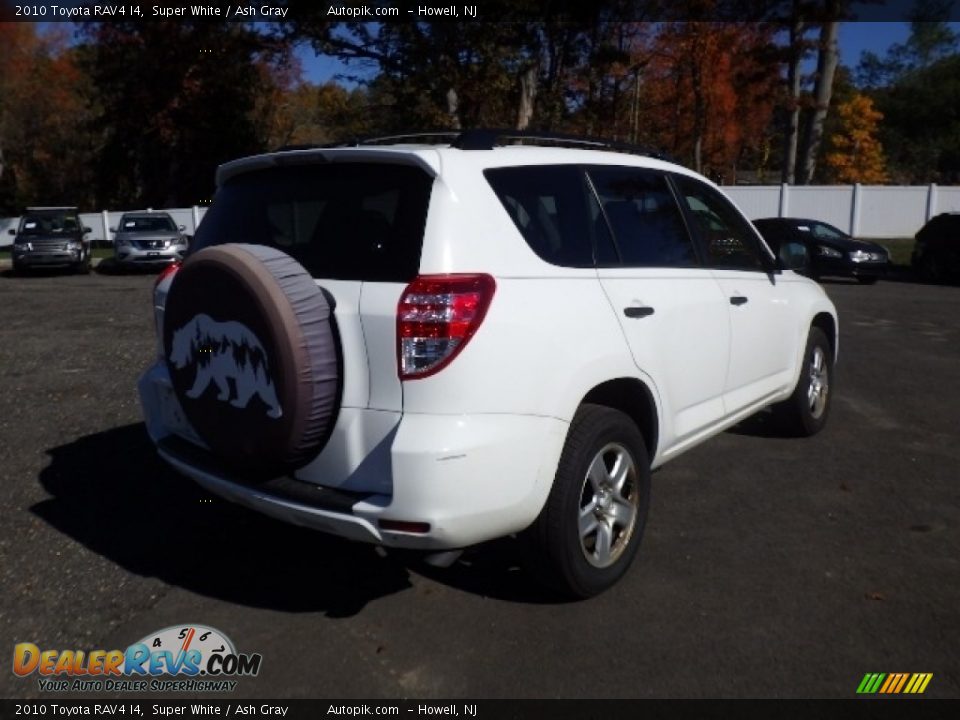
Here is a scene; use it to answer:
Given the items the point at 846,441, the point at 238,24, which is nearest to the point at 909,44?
the point at 238,24

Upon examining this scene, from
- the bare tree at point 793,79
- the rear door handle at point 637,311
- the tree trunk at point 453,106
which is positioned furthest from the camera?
the bare tree at point 793,79

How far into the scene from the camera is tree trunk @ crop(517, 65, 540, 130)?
83.5 feet

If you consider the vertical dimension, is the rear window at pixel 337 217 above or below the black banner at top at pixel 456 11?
below

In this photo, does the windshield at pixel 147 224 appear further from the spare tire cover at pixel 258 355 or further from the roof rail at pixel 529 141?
the spare tire cover at pixel 258 355

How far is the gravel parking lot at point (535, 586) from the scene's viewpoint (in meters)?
3.24

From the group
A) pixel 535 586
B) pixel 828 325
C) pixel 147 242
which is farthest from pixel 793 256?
pixel 147 242

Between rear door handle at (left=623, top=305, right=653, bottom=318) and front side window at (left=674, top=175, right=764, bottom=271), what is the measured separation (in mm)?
923

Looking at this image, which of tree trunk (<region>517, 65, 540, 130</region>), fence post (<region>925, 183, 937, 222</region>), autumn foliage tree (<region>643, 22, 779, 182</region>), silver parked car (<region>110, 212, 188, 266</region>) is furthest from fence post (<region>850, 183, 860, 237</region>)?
silver parked car (<region>110, 212, 188, 266</region>)

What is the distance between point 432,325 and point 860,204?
3094 cm

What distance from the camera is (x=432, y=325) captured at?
10.2 feet

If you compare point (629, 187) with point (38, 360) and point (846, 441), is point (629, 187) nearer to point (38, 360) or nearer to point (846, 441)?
point (846, 441)

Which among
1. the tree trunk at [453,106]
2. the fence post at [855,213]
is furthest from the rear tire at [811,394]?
the fence post at [855,213]
